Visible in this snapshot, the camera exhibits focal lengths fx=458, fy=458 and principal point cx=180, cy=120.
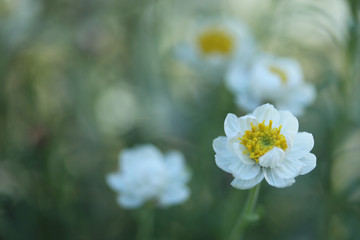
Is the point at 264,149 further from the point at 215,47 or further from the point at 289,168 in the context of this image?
the point at 215,47

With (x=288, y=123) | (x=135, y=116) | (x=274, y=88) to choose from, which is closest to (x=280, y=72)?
(x=274, y=88)

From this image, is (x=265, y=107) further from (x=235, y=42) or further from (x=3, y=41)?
(x=3, y=41)

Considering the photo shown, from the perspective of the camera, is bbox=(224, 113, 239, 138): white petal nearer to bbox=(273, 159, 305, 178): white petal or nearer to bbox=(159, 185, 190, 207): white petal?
bbox=(273, 159, 305, 178): white petal

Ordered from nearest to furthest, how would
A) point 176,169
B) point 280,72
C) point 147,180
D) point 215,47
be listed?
point 147,180 < point 176,169 < point 280,72 < point 215,47

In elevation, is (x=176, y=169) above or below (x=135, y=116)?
below

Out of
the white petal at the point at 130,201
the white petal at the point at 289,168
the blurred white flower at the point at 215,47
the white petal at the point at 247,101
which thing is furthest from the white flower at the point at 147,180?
the blurred white flower at the point at 215,47

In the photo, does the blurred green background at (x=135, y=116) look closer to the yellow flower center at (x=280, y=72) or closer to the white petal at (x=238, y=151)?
the yellow flower center at (x=280, y=72)
